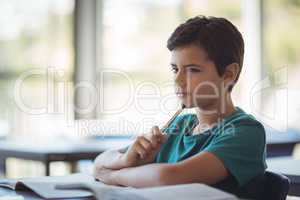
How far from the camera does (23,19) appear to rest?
4.82 meters

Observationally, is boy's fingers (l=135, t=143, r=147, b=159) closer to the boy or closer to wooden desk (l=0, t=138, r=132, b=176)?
the boy

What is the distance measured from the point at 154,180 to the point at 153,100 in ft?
11.0

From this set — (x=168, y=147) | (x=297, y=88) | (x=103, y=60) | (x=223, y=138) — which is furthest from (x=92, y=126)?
(x=223, y=138)

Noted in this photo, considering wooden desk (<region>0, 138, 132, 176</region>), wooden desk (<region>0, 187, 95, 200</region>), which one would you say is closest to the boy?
wooden desk (<region>0, 187, 95, 200</region>)

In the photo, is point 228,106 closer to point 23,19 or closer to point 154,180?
point 154,180

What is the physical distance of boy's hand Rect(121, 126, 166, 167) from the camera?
1412 mm

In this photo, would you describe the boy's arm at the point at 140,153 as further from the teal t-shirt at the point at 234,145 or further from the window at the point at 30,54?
the window at the point at 30,54

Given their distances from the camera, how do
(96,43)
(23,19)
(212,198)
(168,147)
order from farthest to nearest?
Result: (96,43), (23,19), (168,147), (212,198)

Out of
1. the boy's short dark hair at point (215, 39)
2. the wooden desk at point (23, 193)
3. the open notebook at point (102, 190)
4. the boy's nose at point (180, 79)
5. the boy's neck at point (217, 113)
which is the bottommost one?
the wooden desk at point (23, 193)

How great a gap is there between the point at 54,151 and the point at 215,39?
1.69 metres

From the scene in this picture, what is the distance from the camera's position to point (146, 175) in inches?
53.2

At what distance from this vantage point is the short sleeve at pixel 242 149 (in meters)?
1.30

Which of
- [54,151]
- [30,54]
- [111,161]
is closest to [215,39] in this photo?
[111,161]

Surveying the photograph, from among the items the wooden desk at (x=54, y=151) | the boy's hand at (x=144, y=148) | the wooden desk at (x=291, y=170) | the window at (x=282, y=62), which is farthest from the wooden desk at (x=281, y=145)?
the boy's hand at (x=144, y=148)
